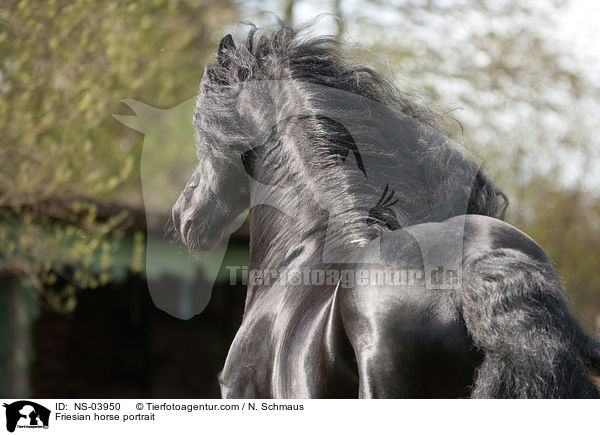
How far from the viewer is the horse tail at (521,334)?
4.02 ft

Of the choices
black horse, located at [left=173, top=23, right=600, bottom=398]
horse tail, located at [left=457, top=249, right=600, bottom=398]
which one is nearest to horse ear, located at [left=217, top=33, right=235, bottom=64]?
black horse, located at [left=173, top=23, right=600, bottom=398]

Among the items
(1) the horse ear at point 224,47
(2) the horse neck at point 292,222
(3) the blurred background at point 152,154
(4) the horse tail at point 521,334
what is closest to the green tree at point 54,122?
(3) the blurred background at point 152,154

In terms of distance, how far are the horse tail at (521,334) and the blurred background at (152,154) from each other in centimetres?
45

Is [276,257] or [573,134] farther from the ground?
[573,134]

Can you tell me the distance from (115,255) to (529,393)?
5.60 metres

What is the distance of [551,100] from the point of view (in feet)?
29.2

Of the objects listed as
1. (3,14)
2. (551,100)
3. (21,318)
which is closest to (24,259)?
(21,318)

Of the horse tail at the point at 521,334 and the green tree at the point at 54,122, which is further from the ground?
the green tree at the point at 54,122
